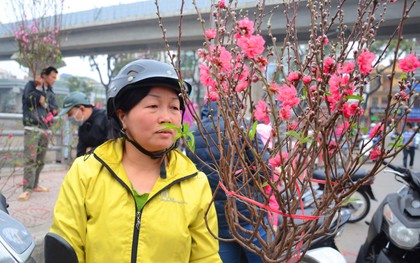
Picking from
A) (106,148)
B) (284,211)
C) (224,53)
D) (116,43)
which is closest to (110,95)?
(106,148)

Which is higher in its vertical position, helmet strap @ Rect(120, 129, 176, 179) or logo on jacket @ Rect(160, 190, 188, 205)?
helmet strap @ Rect(120, 129, 176, 179)

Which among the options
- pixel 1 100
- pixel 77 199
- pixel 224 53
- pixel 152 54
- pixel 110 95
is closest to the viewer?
pixel 224 53

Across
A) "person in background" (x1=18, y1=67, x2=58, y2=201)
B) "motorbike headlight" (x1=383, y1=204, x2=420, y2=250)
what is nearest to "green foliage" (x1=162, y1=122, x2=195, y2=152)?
"motorbike headlight" (x1=383, y1=204, x2=420, y2=250)

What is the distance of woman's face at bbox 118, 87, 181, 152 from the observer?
159cm

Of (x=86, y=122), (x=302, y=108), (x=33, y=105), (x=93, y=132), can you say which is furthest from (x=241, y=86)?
(x=33, y=105)

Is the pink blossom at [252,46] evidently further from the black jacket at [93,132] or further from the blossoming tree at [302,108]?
the black jacket at [93,132]

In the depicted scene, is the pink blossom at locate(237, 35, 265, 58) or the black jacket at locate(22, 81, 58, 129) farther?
the black jacket at locate(22, 81, 58, 129)

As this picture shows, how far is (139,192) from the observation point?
1.61m

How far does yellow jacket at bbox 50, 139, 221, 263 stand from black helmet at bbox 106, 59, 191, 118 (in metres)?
0.29

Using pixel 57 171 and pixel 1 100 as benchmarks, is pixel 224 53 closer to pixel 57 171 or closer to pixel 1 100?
pixel 57 171

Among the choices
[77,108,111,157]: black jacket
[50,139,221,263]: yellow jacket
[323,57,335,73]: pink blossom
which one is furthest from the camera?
[77,108,111,157]: black jacket

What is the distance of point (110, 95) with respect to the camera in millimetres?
1690

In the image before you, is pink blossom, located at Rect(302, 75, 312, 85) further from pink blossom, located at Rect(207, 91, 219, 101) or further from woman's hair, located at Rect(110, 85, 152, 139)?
woman's hair, located at Rect(110, 85, 152, 139)

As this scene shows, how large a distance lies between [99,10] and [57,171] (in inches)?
521
